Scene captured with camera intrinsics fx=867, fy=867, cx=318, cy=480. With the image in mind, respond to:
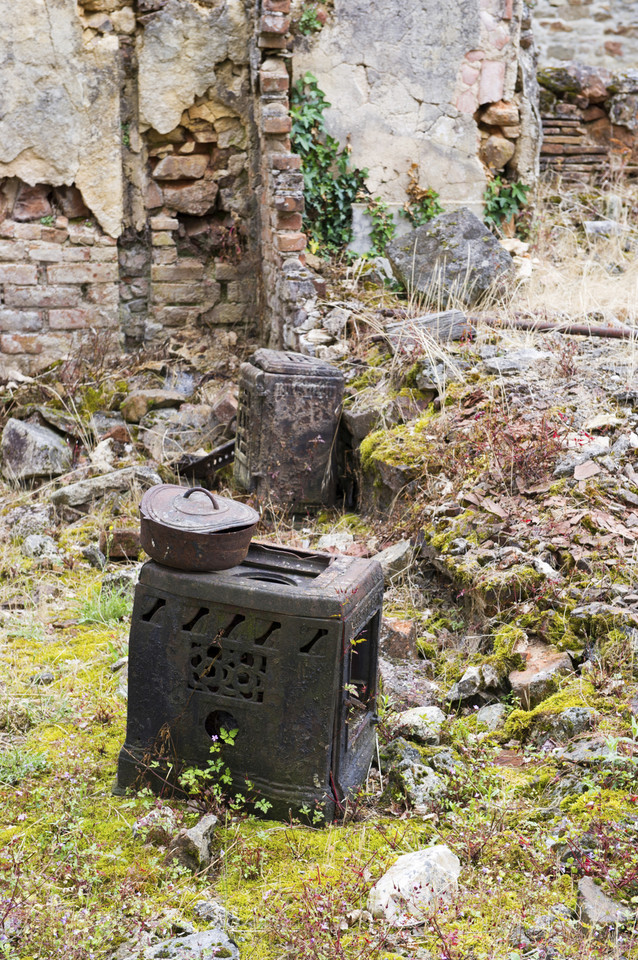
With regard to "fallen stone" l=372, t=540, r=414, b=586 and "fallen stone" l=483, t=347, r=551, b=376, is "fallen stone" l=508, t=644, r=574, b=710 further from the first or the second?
"fallen stone" l=483, t=347, r=551, b=376

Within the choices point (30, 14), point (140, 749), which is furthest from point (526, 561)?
point (30, 14)

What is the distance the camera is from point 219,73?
24.3 ft

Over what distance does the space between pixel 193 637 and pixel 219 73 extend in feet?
20.1

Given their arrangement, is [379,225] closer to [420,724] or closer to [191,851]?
[420,724]

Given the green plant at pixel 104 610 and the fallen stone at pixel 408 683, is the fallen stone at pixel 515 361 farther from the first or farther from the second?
the green plant at pixel 104 610

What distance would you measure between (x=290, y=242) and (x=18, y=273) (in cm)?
228

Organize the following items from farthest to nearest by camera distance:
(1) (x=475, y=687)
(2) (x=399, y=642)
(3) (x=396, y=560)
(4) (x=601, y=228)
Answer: (4) (x=601, y=228), (3) (x=396, y=560), (2) (x=399, y=642), (1) (x=475, y=687)

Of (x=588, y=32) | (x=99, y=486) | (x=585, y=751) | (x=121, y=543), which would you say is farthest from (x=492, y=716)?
(x=588, y=32)

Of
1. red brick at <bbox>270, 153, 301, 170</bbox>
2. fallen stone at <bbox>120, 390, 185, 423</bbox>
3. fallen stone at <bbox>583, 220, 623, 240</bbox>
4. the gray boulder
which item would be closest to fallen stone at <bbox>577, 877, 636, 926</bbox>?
the gray boulder

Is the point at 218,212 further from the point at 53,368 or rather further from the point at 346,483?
the point at 346,483

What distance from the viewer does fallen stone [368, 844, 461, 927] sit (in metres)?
2.23

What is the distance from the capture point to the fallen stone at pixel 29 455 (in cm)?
590

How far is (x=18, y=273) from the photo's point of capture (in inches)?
284

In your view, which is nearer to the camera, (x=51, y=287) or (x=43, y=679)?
(x=43, y=679)
